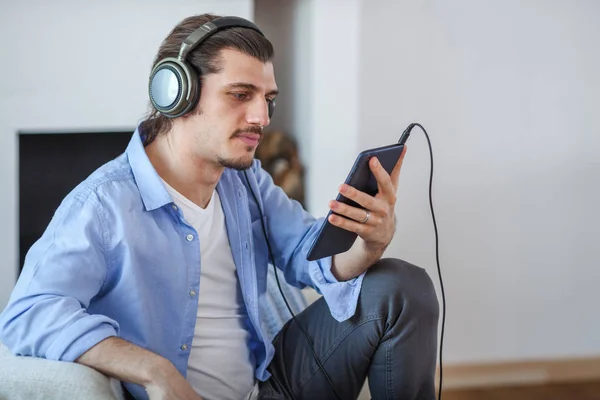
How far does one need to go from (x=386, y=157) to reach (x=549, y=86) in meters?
1.08

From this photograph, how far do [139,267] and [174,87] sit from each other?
0.31 meters

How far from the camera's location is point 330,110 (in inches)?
80.2

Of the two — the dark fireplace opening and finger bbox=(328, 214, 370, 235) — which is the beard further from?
the dark fireplace opening

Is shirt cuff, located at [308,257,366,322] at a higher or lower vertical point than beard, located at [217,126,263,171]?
lower

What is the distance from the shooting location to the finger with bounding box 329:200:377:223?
118cm

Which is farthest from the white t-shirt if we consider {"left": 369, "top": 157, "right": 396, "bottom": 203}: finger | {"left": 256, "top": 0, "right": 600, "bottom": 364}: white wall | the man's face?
{"left": 256, "top": 0, "right": 600, "bottom": 364}: white wall

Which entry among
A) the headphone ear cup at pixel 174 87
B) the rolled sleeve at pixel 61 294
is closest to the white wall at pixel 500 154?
the headphone ear cup at pixel 174 87

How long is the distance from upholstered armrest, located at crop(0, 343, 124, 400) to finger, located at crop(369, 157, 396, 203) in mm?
525

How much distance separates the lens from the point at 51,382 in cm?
95

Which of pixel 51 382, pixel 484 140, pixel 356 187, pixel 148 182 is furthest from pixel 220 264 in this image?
pixel 484 140

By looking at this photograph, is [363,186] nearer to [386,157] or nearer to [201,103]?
[386,157]

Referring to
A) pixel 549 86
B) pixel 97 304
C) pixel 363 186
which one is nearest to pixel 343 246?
pixel 363 186

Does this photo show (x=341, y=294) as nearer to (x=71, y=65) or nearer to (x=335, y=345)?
(x=335, y=345)

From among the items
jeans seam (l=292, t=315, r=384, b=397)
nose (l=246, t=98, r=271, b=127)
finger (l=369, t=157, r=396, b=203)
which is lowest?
jeans seam (l=292, t=315, r=384, b=397)
